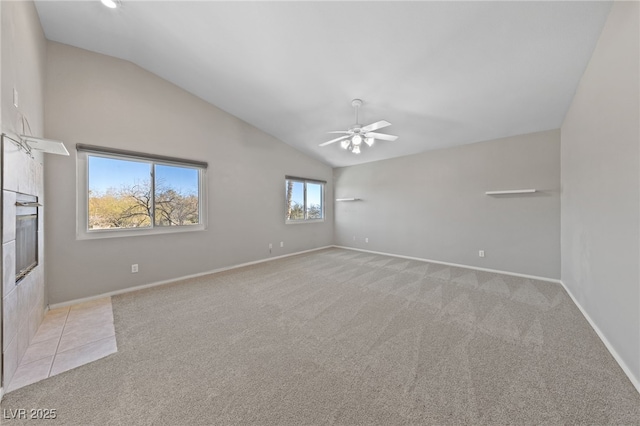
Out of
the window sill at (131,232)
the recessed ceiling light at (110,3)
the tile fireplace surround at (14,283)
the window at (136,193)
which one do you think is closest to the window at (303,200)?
the window at (136,193)

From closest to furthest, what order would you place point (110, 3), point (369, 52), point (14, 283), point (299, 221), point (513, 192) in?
point (14, 283)
point (110, 3)
point (369, 52)
point (513, 192)
point (299, 221)

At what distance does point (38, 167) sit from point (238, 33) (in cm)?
273

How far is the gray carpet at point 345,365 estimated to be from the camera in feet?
4.59

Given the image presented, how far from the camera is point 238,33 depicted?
104 inches

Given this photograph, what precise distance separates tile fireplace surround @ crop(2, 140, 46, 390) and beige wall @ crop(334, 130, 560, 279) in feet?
19.4

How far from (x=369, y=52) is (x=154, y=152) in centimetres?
357

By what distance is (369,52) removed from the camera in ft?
8.46

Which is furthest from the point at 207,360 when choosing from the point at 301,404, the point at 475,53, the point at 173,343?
the point at 475,53

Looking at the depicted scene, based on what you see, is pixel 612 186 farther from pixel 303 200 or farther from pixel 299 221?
pixel 303 200

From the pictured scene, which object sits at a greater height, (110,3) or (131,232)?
(110,3)

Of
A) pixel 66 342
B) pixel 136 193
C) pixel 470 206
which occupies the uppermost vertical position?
pixel 136 193

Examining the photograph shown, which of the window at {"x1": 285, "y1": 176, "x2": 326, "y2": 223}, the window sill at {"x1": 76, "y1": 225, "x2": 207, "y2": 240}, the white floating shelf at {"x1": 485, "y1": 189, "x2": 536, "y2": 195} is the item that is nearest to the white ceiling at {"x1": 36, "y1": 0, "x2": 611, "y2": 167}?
the white floating shelf at {"x1": 485, "y1": 189, "x2": 536, "y2": 195}

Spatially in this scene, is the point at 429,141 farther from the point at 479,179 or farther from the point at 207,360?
the point at 207,360

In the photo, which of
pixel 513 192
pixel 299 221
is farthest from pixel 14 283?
pixel 513 192
